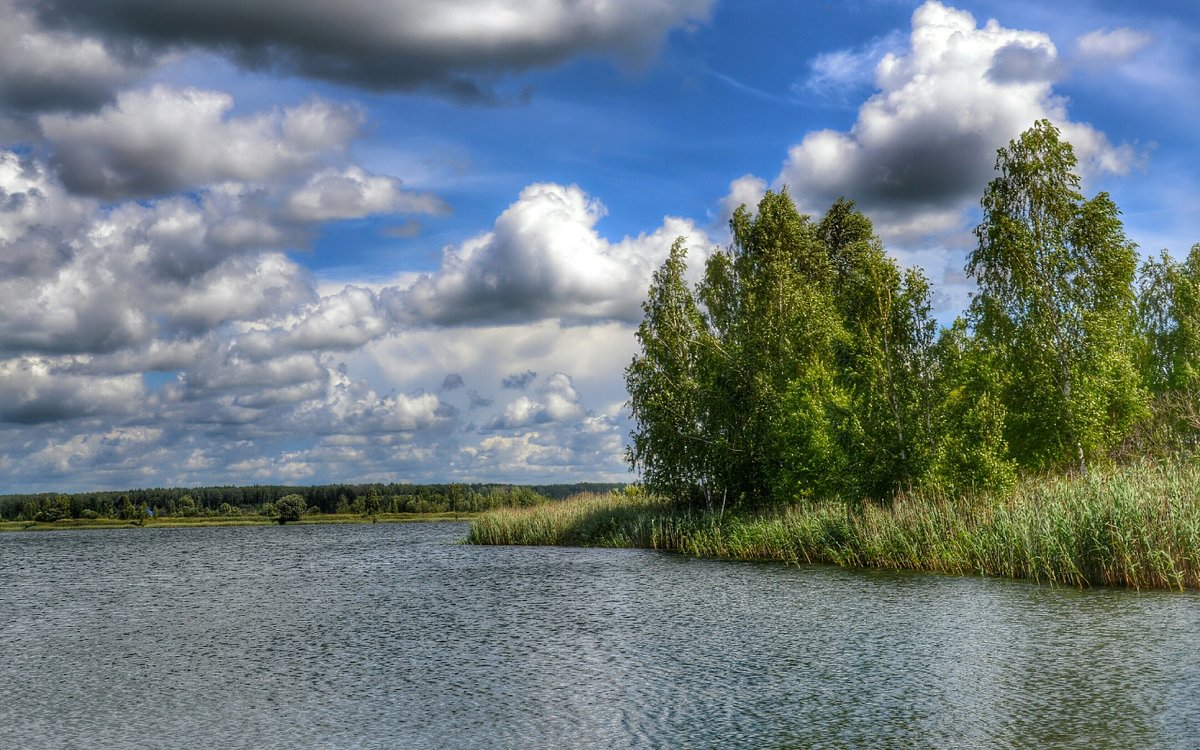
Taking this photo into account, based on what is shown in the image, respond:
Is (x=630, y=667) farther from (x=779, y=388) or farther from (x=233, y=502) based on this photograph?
(x=233, y=502)

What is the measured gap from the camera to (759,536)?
3659 cm

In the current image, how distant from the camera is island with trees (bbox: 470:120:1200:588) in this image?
25.9 m

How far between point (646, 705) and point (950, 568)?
16951mm

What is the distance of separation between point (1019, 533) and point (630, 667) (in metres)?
14.4

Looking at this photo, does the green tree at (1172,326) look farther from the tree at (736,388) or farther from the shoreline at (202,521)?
the shoreline at (202,521)


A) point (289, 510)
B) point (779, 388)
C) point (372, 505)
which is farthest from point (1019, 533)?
point (289, 510)

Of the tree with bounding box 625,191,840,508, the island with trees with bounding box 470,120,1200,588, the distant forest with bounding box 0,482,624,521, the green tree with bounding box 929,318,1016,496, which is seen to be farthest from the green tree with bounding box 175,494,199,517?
the green tree with bounding box 929,318,1016,496

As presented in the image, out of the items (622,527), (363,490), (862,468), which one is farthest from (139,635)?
(363,490)

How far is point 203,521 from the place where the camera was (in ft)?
520

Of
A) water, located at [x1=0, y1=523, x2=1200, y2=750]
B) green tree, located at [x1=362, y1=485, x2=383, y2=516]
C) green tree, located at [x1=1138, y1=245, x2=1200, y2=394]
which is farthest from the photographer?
green tree, located at [x1=362, y1=485, x2=383, y2=516]

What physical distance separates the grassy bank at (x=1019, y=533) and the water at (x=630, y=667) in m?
1.21

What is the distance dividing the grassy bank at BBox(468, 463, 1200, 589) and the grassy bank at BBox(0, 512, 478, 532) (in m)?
106

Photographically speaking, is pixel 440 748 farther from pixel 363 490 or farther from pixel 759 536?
pixel 363 490

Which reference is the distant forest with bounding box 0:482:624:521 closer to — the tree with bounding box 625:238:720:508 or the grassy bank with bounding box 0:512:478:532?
the grassy bank with bounding box 0:512:478:532
